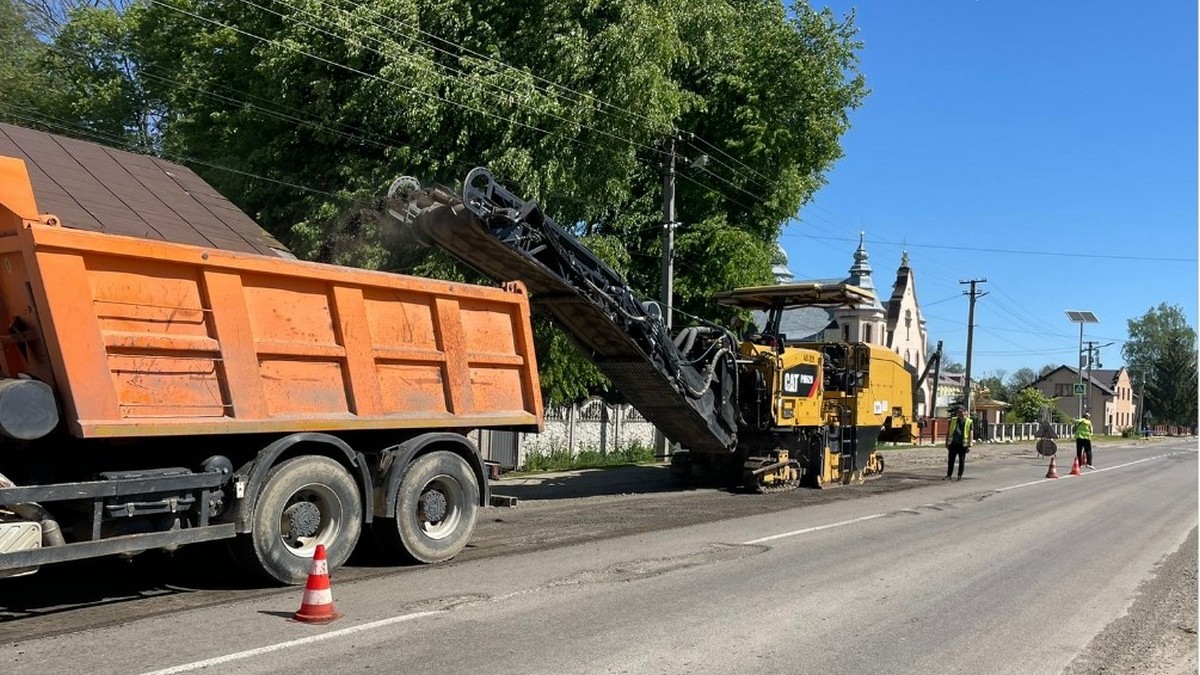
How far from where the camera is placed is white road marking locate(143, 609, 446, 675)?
17.4 feet

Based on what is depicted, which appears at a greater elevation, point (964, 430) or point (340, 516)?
point (964, 430)

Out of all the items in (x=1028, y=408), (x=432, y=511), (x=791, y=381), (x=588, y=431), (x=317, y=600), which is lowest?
(x=317, y=600)

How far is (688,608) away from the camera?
7.20 meters

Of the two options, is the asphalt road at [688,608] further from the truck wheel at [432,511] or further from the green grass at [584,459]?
the green grass at [584,459]

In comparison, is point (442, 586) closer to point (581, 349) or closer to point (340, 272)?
point (340, 272)

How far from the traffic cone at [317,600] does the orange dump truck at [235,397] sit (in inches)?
38.0

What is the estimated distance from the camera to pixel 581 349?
45.9 ft

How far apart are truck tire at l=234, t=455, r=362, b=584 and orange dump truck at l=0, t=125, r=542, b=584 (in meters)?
0.02

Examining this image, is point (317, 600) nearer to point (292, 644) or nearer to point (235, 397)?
point (292, 644)

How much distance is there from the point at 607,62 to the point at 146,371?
14428 millimetres

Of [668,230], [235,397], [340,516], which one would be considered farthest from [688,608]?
[668,230]

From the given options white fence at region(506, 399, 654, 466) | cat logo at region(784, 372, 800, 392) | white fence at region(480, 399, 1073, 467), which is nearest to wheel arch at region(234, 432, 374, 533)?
cat logo at region(784, 372, 800, 392)

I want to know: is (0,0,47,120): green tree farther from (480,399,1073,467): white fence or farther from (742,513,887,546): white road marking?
(742,513,887,546): white road marking

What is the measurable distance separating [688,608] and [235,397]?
359 centimetres
